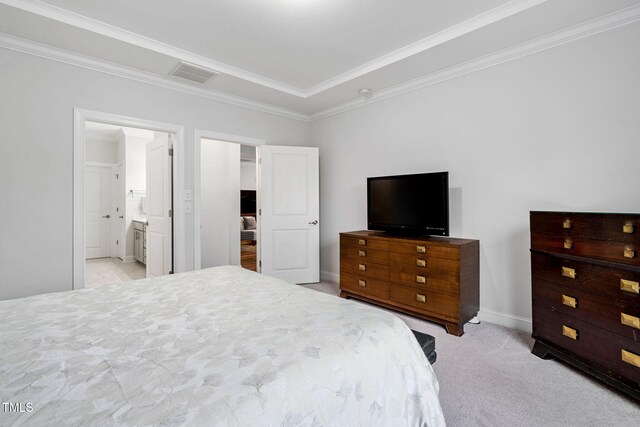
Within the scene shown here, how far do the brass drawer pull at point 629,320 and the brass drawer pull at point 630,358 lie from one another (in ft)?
0.54

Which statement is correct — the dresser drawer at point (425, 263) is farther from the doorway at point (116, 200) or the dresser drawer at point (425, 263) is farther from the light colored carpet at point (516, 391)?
the doorway at point (116, 200)

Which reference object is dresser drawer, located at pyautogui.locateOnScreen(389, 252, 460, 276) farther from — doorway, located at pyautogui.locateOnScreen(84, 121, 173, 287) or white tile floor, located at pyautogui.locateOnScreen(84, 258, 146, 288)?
doorway, located at pyautogui.locateOnScreen(84, 121, 173, 287)

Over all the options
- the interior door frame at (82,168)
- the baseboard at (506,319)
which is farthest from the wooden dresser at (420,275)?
the interior door frame at (82,168)

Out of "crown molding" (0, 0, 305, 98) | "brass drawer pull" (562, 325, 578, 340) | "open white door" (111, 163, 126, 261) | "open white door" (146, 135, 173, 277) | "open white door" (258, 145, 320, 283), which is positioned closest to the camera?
"brass drawer pull" (562, 325, 578, 340)

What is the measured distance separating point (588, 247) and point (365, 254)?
190 centimetres

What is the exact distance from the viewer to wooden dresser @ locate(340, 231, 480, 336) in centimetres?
269

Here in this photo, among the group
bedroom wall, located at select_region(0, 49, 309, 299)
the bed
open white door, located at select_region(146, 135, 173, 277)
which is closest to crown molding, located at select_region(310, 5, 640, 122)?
open white door, located at select_region(146, 135, 173, 277)

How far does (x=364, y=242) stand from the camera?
3393 mm

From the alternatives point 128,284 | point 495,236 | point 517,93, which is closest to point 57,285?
point 128,284

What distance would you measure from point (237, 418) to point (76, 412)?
0.37 metres

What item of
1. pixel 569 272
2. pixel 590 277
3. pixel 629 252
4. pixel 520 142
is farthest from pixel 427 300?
pixel 520 142

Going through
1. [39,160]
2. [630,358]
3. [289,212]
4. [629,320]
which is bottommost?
[630,358]

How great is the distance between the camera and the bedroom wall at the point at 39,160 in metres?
2.56

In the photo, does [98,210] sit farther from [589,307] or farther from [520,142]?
[589,307]
